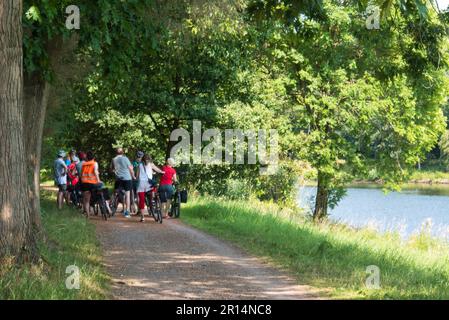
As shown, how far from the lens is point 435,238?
1983 centimetres

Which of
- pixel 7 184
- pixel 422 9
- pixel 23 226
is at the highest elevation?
pixel 422 9

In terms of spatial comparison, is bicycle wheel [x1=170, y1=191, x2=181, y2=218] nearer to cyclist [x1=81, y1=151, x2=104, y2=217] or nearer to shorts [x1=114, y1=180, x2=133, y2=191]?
shorts [x1=114, y1=180, x2=133, y2=191]

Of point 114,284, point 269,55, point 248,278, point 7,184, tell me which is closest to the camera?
point 7,184

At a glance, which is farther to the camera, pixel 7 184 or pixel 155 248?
pixel 155 248

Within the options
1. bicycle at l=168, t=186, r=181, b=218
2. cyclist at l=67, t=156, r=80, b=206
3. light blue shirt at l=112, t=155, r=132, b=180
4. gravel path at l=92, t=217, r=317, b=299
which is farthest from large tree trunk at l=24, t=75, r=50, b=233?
cyclist at l=67, t=156, r=80, b=206

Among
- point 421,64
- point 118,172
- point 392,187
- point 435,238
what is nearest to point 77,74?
point 118,172

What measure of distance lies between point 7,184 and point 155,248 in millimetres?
4833

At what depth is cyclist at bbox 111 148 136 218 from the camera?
18.6 meters

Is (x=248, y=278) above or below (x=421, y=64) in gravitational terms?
below

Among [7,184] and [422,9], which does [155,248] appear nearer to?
[7,184]

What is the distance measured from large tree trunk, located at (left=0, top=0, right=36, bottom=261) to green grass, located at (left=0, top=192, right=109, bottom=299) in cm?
39

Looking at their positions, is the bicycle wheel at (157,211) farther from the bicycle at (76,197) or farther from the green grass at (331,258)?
the bicycle at (76,197)

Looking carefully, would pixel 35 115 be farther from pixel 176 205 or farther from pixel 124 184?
pixel 176 205

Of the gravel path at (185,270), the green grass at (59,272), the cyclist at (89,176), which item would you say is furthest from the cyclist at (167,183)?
the green grass at (59,272)
